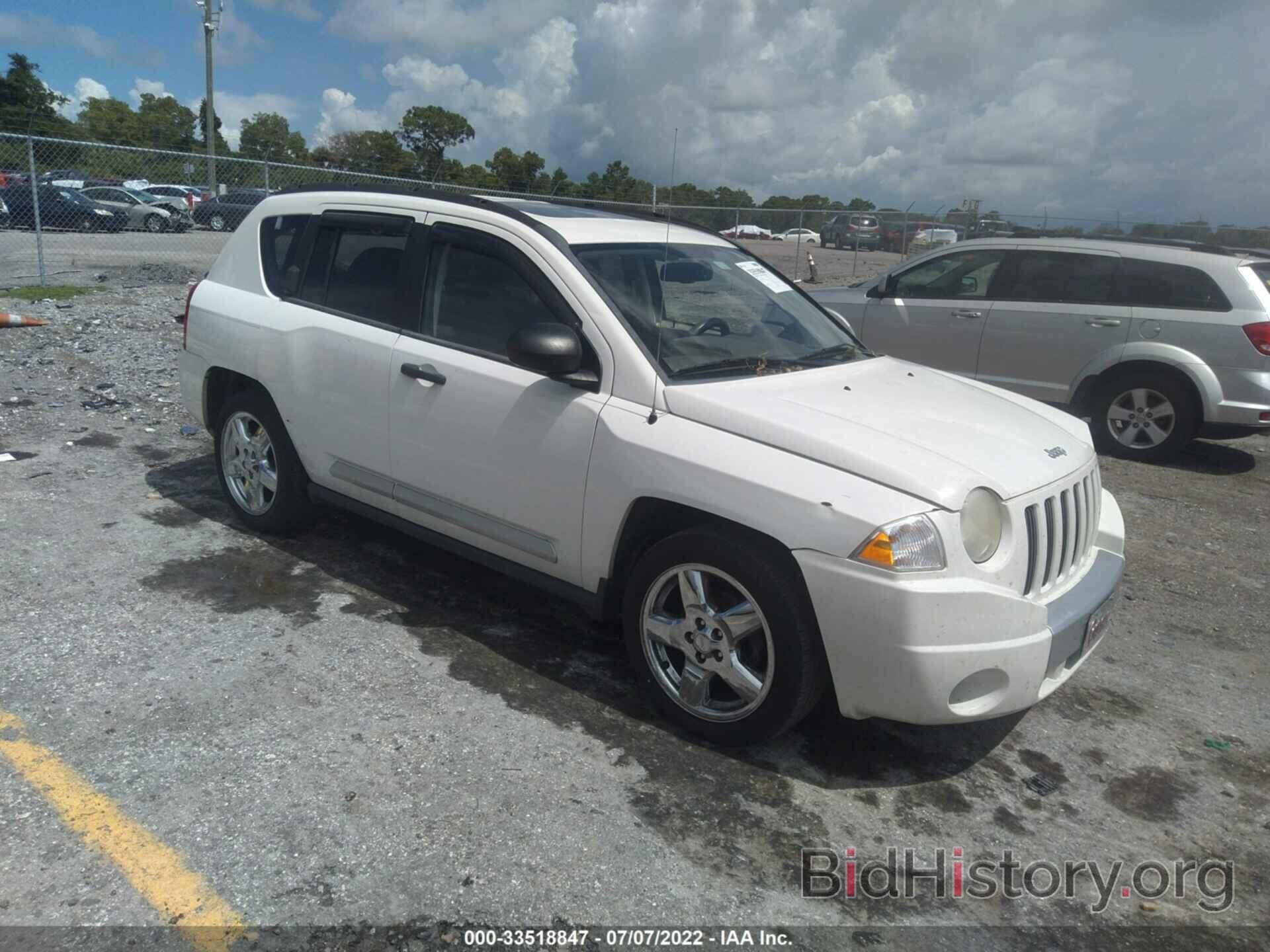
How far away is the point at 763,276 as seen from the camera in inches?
191

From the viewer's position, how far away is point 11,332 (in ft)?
32.1

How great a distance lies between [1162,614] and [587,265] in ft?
11.8

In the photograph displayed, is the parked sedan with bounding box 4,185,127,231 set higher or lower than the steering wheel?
lower

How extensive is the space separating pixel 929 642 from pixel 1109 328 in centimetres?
625

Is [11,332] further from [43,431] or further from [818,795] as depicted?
[818,795]

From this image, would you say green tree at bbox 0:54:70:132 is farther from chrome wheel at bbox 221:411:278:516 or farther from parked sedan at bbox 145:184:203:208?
chrome wheel at bbox 221:411:278:516

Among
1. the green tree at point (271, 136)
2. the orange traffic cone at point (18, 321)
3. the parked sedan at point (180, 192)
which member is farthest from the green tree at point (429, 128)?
the orange traffic cone at point (18, 321)

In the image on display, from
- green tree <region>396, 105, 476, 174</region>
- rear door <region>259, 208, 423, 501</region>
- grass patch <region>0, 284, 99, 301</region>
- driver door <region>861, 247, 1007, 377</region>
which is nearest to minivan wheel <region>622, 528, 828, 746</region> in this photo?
rear door <region>259, 208, 423, 501</region>

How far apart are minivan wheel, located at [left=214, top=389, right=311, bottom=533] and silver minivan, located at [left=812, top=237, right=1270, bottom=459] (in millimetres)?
6133

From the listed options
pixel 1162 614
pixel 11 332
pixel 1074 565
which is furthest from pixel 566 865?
pixel 11 332

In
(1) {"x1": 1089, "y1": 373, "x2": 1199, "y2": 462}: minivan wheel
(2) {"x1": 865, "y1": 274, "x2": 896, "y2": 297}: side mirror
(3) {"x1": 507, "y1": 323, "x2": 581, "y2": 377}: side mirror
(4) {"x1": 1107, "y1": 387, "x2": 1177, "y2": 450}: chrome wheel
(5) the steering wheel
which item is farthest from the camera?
(2) {"x1": 865, "y1": 274, "x2": 896, "y2": 297}: side mirror

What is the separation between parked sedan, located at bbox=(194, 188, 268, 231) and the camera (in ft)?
62.4

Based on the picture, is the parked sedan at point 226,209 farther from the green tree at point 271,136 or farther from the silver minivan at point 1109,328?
the green tree at point 271,136

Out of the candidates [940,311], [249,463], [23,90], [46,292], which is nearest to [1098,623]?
[249,463]
